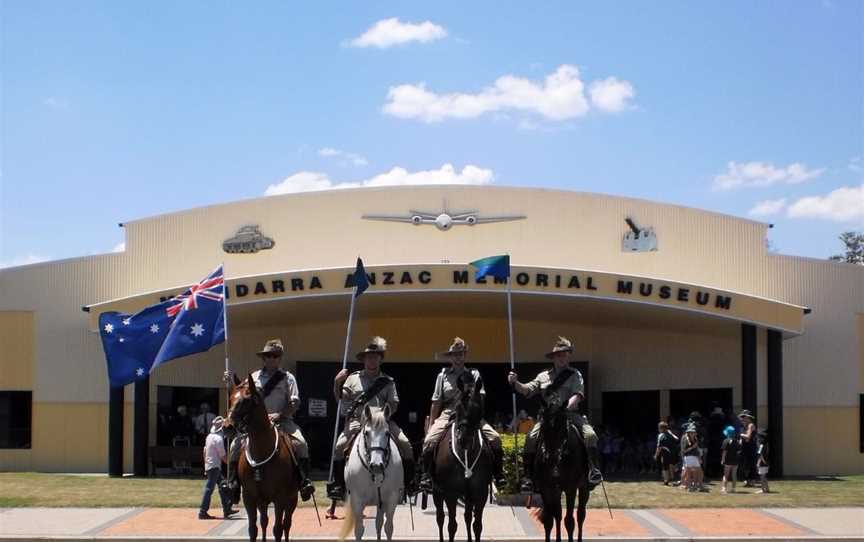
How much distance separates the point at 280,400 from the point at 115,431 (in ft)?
48.6

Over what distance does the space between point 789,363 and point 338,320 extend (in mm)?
12642

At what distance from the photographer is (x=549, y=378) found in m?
12.8

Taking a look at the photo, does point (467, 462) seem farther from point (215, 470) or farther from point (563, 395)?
point (215, 470)

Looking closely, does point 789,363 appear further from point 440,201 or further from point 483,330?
point 440,201

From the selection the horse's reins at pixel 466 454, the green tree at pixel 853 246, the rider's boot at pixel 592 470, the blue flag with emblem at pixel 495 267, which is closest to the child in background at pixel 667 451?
the blue flag with emblem at pixel 495 267

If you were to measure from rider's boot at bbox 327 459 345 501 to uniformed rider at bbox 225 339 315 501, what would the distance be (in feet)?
1.51

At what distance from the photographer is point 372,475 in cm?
1158

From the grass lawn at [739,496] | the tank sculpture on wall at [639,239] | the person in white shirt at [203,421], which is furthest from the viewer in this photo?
the tank sculpture on wall at [639,239]

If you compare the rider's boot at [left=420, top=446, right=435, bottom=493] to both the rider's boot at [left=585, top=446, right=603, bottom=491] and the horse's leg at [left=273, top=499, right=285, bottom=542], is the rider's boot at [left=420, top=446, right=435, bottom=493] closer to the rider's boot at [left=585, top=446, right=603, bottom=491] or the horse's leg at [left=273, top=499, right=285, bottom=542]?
the horse's leg at [left=273, top=499, right=285, bottom=542]

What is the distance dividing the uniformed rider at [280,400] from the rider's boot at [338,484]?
46cm

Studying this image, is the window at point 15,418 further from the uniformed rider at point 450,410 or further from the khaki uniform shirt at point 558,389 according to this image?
the khaki uniform shirt at point 558,389

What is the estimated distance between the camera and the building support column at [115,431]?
25.5 m

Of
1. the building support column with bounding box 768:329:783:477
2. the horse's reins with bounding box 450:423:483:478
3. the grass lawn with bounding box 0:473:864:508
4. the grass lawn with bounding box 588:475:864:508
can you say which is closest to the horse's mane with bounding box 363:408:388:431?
the horse's reins with bounding box 450:423:483:478

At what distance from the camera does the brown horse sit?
11406mm
